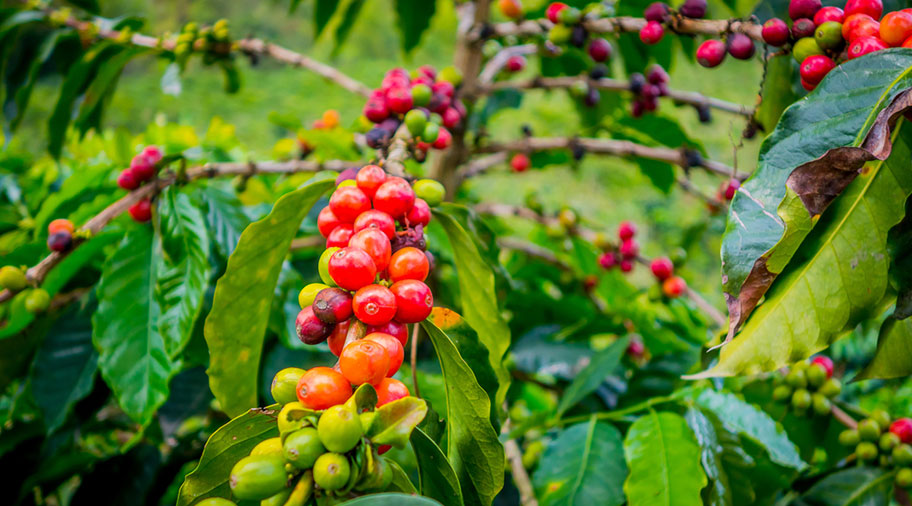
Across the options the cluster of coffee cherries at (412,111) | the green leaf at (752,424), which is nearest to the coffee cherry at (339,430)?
the cluster of coffee cherries at (412,111)

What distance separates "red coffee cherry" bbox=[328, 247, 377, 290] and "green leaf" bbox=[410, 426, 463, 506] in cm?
14

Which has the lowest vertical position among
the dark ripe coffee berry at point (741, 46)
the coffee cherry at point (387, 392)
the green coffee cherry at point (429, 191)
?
the coffee cherry at point (387, 392)

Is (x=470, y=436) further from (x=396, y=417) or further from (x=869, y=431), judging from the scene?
(x=869, y=431)

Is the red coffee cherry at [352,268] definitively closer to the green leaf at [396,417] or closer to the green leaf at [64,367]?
the green leaf at [396,417]

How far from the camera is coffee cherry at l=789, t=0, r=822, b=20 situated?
0.60 meters

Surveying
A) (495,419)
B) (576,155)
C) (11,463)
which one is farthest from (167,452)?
(576,155)

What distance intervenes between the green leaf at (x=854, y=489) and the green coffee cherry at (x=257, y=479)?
35.3 inches

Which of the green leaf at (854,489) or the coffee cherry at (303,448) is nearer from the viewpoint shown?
the coffee cherry at (303,448)

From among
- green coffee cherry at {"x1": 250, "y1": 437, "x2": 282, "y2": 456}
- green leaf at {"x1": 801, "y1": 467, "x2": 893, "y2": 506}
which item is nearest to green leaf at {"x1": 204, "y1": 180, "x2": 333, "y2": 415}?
green coffee cherry at {"x1": 250, "y1": 437, "x2": 282, "y2": 456}

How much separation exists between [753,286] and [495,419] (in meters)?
0.31

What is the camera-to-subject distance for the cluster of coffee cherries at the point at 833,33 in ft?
1.70

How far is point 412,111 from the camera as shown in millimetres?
742

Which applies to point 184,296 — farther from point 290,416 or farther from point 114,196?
point 290,416

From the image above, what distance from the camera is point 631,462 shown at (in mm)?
724
